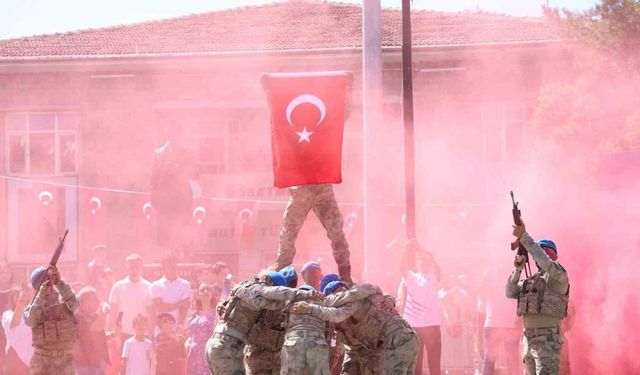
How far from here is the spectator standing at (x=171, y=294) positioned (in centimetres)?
1518

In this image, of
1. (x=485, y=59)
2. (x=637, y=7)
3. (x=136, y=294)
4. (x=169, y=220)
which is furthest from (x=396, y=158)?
(x=136, y=294)

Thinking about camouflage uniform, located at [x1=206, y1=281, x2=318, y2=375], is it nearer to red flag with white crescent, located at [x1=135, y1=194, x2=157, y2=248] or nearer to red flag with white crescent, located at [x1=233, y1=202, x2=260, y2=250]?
red flag with white crescent, located at [x1=233, y1=202, x2=260, y2=250]

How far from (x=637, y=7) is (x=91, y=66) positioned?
48.3 ft

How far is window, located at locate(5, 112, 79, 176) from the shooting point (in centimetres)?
2991

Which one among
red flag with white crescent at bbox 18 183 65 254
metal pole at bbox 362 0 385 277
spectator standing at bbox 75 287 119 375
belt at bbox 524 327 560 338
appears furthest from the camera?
red flag with white crescent at bbox 18 183 65 254

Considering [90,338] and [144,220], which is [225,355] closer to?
[90,338]

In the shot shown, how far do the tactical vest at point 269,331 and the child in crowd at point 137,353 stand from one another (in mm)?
3397

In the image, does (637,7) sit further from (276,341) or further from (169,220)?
(276,341)

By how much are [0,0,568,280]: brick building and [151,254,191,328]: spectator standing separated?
11503mm

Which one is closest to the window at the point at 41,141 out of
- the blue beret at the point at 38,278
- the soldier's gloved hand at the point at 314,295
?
the blue beret at the point at 38,278

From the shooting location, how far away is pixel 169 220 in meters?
24.3

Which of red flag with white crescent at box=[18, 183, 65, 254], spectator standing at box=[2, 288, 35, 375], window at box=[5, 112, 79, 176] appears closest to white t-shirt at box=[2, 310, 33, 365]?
spectator standing at box=[2, 288, 35, 375]

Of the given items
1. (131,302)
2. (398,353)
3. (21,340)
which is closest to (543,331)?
(398,353)

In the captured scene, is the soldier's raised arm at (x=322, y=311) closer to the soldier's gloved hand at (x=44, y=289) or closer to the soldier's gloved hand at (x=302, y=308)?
the soldier's gloved hand at (x=302, y=308)
